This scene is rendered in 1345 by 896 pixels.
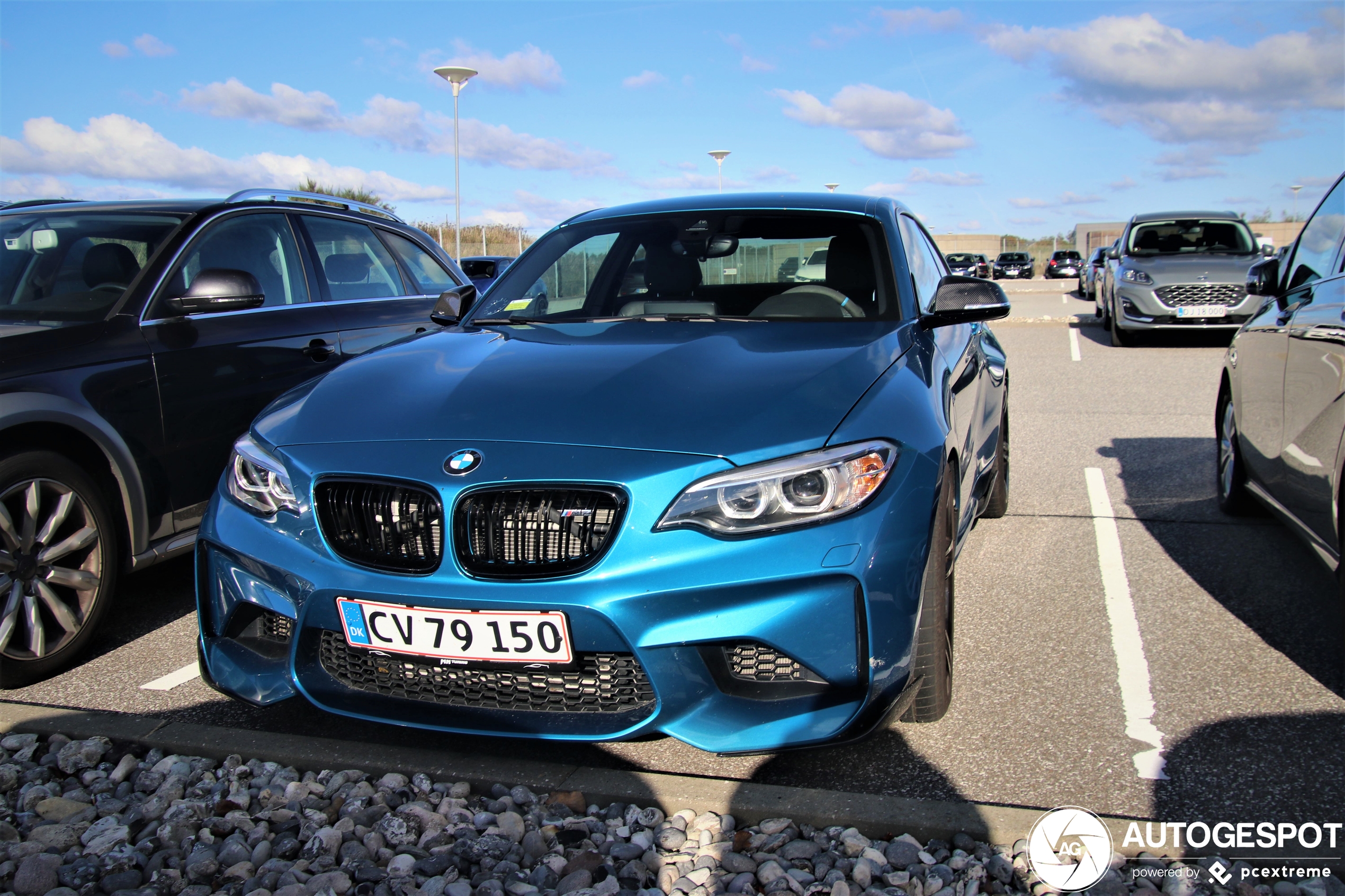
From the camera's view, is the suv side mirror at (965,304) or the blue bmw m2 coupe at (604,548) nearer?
the blue bmw m2 coupe at (604,548)

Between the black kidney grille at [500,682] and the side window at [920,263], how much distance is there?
1.89 m

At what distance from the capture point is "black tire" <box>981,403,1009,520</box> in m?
5.05

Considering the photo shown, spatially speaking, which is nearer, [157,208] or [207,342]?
[207,342]

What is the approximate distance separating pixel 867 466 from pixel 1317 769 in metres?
1.44

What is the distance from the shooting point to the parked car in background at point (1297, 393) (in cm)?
332

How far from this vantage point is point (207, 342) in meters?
4.14

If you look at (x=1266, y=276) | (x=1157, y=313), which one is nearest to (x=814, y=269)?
(x=1266, y=276)

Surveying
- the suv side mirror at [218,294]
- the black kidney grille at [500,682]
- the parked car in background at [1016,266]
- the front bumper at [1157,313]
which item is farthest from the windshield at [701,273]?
the parked car in background at [1016,266]

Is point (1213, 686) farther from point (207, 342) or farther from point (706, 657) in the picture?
point (207, 342)

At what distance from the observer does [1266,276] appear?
464 cm

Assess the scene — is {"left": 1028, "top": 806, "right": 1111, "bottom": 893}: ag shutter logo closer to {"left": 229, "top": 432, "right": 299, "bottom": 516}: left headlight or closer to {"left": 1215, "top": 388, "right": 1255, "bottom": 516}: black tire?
{"left": 229, "top": 432, "right": 299, "bottom": 516}: left headlight

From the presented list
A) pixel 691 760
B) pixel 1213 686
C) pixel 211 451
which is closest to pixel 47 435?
pixel 211 451

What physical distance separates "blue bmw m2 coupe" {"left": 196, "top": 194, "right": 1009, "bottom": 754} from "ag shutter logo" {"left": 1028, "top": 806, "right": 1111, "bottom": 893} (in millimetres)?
418

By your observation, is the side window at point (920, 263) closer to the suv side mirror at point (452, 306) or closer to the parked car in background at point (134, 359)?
the suv side mirror at point (452, 306)
